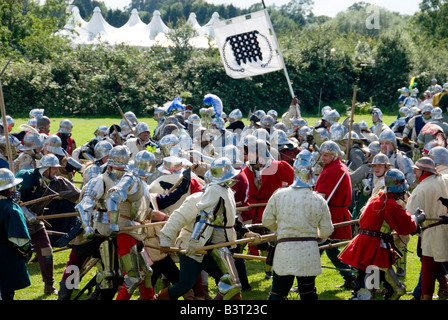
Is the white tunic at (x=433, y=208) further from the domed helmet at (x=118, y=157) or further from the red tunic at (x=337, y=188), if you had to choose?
the domed helmet at (x=118, y=157)

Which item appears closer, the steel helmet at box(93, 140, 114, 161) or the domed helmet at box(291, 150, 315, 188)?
the domed helmet at box(291, 150, 315, 188)

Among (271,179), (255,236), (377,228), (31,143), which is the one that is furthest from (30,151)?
(377,228)

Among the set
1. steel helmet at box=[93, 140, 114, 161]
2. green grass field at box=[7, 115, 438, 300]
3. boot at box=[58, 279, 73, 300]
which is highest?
steel helmet at box=[93, 140, 114, 161]

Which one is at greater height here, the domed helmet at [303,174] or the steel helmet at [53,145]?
the steel helmet at [53,145]

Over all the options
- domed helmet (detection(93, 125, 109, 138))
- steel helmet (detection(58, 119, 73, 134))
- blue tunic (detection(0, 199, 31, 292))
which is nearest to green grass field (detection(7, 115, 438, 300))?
blue tunic (detection(0, 199, 31, 292))

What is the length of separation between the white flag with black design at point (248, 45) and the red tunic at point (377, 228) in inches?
281

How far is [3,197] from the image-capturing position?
256 inches

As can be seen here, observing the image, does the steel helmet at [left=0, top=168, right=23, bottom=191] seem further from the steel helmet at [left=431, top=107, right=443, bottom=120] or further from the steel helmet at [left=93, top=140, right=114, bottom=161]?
the steel helmet at [left=431, top=107, right=443, bottom=120]

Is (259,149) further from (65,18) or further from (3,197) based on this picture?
(65,18)

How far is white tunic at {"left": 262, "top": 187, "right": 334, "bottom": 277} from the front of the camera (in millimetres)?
6344

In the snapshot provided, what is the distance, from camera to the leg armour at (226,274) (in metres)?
6.58

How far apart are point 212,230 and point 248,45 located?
777 cm

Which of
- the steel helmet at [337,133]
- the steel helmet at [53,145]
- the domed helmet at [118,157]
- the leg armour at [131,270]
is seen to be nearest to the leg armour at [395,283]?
the leg armour at [131,270]

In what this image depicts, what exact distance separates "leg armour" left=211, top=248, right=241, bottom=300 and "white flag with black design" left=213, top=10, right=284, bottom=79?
24.6 feet
